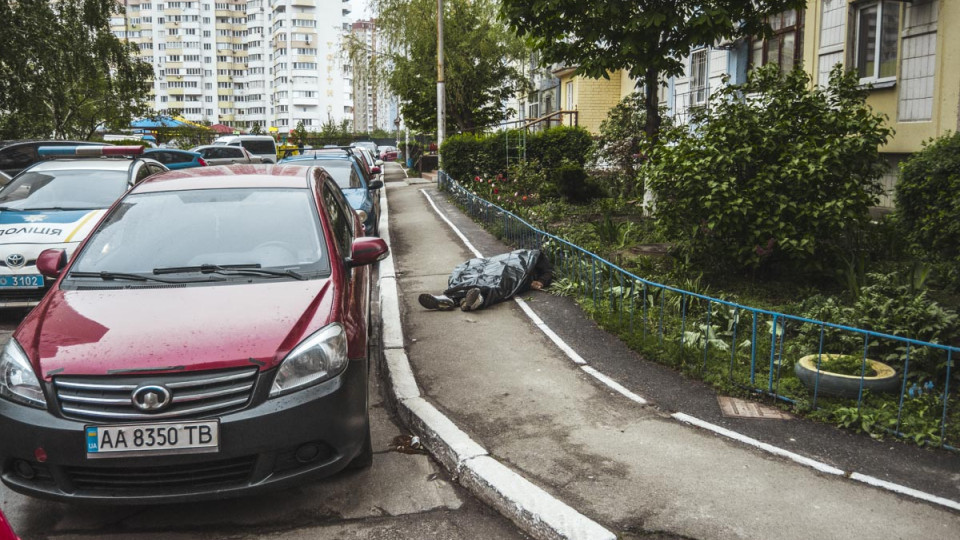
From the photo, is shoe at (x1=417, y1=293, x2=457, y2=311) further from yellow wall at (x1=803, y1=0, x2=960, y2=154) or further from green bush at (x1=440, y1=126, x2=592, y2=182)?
green bush at (x1=440, y1=126, x2=592, y2=182)

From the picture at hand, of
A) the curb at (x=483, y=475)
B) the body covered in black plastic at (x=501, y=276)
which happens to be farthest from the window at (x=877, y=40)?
the curb at (x=483, y=475)

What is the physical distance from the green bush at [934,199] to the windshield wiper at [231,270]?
5.64m

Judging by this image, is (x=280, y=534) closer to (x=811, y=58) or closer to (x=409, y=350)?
(x=409, y=350)

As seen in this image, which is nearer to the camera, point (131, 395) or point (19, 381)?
point (131, 395)

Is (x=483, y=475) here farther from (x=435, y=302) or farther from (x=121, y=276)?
(x=435, y=302)

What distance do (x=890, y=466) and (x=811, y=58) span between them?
40.4ft

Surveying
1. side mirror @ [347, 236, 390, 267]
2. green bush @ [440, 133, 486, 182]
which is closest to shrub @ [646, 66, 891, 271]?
side mirror @ [347, 236, 390, 267]

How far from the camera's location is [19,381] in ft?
12.3

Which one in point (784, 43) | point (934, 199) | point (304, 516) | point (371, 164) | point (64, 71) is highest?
point (64, 71)

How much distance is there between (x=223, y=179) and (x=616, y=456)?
10.9 feet

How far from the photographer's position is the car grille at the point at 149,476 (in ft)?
12.1

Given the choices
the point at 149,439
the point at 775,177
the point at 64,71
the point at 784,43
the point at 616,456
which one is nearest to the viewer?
the point at 149,439

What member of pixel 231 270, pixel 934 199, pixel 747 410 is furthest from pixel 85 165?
pixel 934 199

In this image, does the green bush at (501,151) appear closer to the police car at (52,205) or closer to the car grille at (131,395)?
the police car at (52,205)
